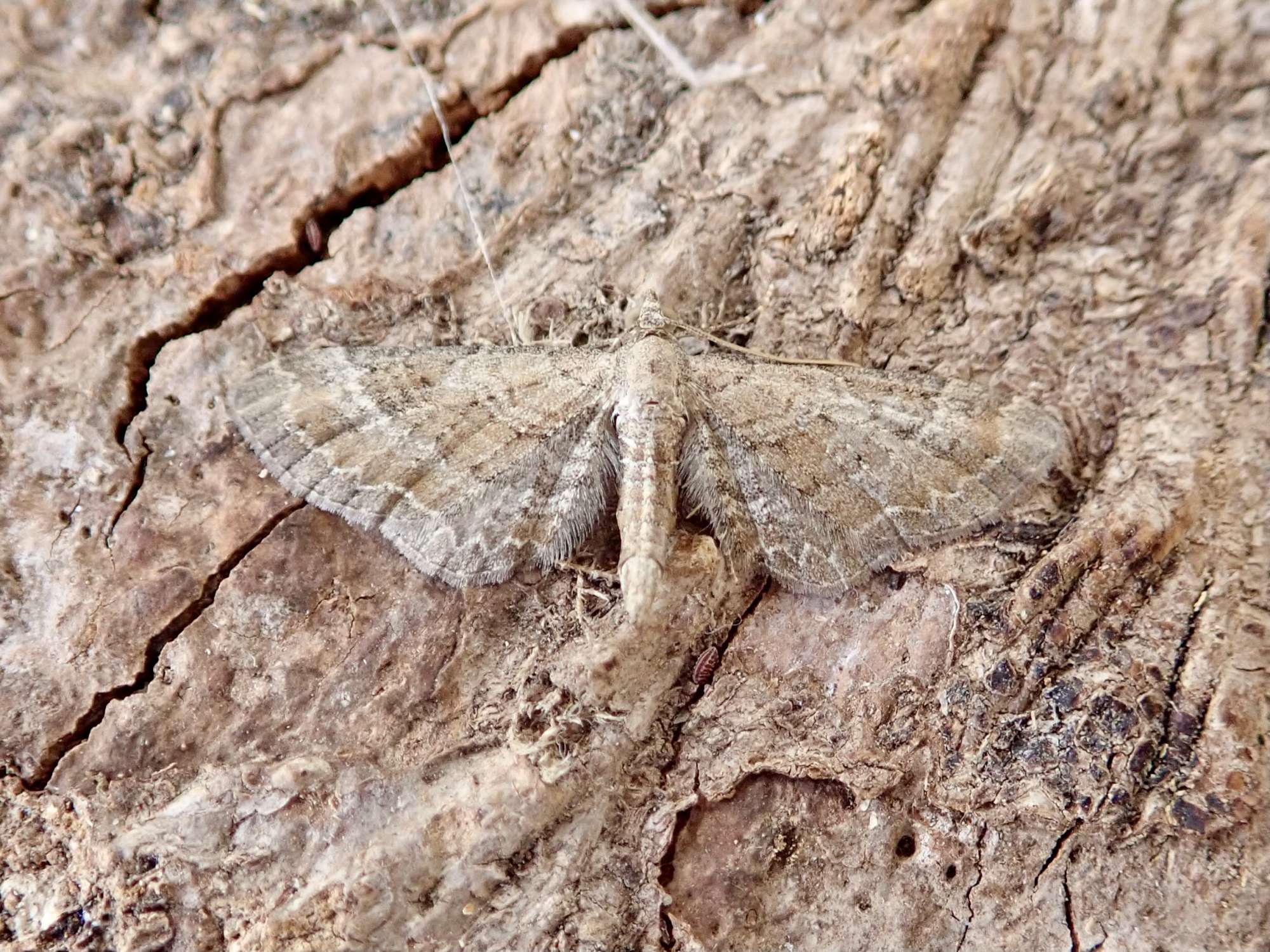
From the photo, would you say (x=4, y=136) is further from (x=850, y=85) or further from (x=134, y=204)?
(x=850, y=85)

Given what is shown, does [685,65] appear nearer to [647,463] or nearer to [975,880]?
[647,463]

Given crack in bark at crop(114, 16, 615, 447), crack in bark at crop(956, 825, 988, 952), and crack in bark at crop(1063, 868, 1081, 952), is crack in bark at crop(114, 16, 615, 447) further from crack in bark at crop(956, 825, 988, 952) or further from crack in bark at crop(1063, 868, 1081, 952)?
crack in bark at crop(1063, 868, 1081, 952)

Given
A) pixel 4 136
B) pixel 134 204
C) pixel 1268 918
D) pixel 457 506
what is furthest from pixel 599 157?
pixel 1268 918

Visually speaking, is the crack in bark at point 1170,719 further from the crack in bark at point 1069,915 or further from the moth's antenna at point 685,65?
the moth's antenna at point 685,65

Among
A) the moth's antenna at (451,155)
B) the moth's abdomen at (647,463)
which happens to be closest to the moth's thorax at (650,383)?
the moth's abdomen at (647,463)

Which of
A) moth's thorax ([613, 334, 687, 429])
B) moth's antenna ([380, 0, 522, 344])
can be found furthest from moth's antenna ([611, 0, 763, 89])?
moth's thorax ([613, 334, 687, 429])

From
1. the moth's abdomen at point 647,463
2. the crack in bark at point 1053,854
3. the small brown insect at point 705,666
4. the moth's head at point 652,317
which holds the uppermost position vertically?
the moth's head at point 652,317

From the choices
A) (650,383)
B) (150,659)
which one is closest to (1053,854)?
(650,383)
